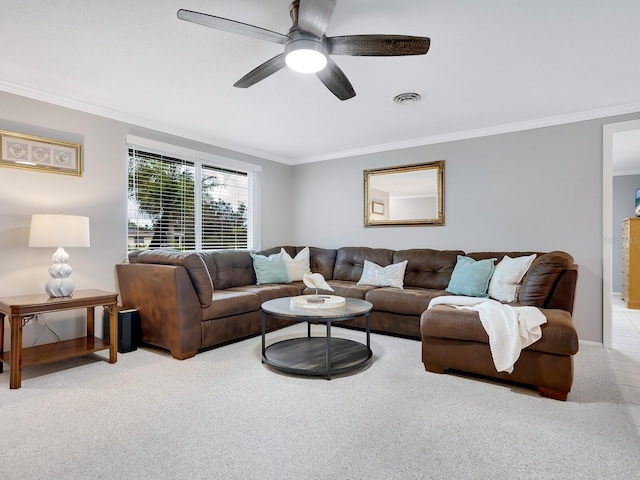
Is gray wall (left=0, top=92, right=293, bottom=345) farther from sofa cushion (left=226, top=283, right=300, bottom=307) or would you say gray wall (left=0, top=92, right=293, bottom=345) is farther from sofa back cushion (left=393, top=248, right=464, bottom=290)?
sofa back cushion (left=393, top=248, right=464, bottom=290)

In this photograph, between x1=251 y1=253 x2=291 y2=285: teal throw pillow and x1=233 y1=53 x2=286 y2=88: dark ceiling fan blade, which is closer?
x1=233 y1=53 x2=286 y2=88: dark ceiling fan blade

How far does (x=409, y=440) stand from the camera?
1840 millimetres

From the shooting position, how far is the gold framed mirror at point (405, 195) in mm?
4619

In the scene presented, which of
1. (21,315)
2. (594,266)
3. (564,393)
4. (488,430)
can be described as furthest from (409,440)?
(594,266)

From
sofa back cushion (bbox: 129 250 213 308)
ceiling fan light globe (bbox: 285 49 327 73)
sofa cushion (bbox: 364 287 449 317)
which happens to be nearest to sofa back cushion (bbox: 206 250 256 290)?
sofa back cushion (bbox: 129 250 213 308)

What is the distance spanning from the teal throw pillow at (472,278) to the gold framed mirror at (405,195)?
0.89 meters

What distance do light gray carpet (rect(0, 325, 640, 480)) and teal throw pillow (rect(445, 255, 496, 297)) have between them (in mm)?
1035

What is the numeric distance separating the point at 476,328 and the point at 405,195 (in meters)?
2.63

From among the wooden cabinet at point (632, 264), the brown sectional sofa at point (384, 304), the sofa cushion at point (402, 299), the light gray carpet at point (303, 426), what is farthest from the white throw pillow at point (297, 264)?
the wooden cabinet at point (632, 264)

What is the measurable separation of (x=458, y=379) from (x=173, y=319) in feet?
7.71

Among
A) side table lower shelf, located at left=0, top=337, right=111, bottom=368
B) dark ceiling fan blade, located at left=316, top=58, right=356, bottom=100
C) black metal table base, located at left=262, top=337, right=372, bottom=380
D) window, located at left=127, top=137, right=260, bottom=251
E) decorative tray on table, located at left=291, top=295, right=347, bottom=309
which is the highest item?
dark ceiling fan blade, located at left=316, top=58, right=356, bottom=100

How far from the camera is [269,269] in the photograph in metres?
4.60

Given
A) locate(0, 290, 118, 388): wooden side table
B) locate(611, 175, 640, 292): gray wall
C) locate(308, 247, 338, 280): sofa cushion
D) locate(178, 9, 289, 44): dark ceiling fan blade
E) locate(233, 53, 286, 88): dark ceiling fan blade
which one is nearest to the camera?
locate(178, 9, 289, 44): dark ceiling fan blade

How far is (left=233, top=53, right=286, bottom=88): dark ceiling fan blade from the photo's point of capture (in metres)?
2.20
